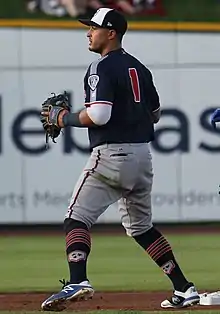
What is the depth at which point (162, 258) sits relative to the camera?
717 cm

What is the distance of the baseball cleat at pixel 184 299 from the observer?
23.4ft

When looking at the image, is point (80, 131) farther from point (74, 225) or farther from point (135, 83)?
point (74, 225)

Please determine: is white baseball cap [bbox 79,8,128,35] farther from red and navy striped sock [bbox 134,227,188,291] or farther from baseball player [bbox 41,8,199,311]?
red and navy striped sock [bbox 134,227,188,291]

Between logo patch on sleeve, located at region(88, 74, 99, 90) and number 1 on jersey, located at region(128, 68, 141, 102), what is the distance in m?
0.28

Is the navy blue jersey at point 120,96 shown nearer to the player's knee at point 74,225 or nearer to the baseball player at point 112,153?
the baseball player at point 112,153

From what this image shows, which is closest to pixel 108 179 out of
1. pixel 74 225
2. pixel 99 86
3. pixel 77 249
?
pixel 74 225

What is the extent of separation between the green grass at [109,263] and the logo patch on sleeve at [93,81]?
7.62 feet

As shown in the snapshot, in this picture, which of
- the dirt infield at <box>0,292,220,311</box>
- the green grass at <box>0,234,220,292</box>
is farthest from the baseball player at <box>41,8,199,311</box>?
the green grass at <box>0,234,220,292</box>

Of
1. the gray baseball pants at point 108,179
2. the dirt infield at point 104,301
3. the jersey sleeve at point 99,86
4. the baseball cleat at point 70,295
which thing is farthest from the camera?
the dirt infield at point 104,301

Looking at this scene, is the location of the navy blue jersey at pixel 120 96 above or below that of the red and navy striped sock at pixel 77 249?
above

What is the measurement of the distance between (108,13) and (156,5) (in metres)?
7.78

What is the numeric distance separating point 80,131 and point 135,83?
7.80 meters

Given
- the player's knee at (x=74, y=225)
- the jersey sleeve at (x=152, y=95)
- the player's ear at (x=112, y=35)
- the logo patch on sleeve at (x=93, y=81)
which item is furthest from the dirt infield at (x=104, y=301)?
the player's ear at (x=112, y=35)

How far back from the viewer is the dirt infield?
725 centimetres
